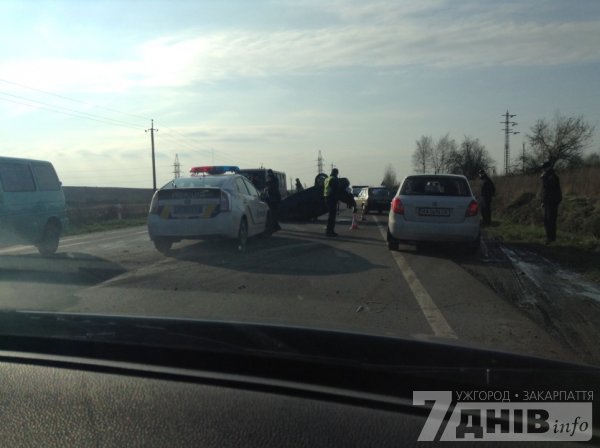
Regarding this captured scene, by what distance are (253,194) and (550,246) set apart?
Answer: 22.6 feet

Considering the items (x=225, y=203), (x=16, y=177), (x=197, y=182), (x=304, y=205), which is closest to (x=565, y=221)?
(x=304, y=205)

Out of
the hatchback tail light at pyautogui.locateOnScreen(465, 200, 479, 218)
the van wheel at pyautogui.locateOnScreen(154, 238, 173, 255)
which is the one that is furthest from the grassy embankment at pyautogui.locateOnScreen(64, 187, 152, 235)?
the hatchback tail light at pyautogui.locateOnScreen(465, 200, 479, 218)

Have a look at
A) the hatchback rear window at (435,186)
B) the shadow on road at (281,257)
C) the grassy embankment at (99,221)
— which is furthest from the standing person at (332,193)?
the grassy embankment at (99,221)

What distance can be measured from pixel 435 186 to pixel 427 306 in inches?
245

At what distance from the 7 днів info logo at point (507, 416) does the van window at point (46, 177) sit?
12.1 metres

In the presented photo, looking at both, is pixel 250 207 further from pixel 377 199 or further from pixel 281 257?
pixel 377 199

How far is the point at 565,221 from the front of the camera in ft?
62.8

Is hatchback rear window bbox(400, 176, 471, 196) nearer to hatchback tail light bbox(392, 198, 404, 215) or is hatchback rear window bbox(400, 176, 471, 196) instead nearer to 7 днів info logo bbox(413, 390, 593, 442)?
hatchback tail light bbox(392, 198, 404, 215)

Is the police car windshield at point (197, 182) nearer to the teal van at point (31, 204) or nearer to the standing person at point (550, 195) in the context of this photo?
the teal van at point (31, 204)

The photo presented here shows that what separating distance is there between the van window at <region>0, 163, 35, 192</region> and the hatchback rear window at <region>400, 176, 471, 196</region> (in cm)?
771

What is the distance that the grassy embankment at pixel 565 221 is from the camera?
39.9 ft

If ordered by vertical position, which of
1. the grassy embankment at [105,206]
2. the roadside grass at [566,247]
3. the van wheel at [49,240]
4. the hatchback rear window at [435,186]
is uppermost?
the hatchback rear window at [435,186]

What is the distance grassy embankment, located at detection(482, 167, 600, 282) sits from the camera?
1216 cm

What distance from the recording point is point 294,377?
2916 mm
